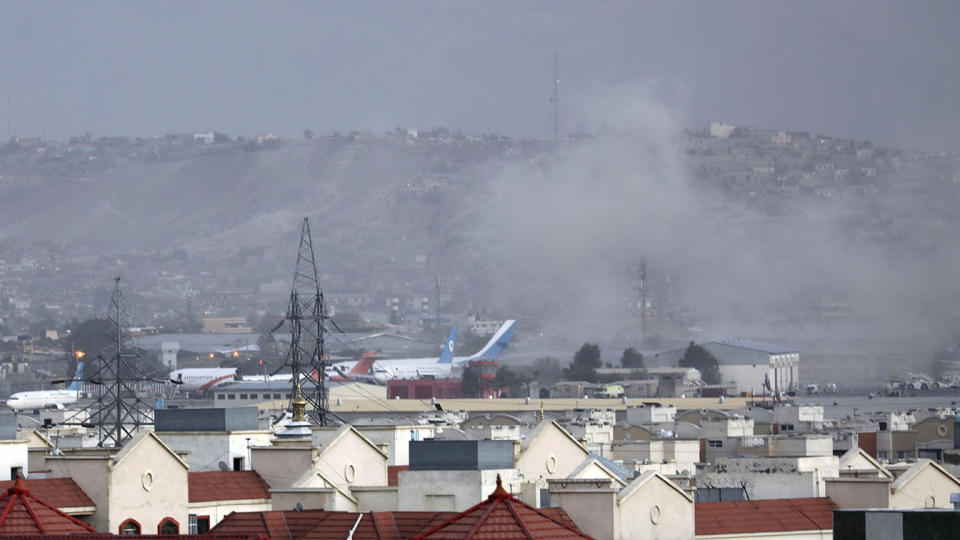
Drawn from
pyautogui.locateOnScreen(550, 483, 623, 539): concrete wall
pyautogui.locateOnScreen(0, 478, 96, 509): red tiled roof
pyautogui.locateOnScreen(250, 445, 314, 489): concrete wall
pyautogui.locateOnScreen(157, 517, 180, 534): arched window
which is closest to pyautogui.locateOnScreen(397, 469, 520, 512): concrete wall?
pyautogui.locateOnScreen(157, 517, 180, 534): arched window

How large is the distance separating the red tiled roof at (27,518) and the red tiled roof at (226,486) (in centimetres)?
666

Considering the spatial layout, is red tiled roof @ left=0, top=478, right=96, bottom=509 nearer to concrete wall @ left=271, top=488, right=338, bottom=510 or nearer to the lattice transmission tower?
concrete wall @ left=271, top=488, right=338, bottom=510

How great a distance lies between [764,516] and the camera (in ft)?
101

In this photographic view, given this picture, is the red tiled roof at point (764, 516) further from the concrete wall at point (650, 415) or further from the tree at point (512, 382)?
the tree at point (512, 382)

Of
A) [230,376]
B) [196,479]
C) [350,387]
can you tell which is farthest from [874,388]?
[196,479]

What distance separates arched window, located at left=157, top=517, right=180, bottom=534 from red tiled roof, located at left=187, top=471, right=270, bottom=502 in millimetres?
1721

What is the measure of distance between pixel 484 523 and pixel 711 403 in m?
113

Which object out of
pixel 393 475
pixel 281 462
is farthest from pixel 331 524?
pixel 393 475

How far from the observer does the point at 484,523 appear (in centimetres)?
2270

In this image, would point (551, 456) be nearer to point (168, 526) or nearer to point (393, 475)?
point (393, 475)

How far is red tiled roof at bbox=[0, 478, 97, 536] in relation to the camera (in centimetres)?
2398

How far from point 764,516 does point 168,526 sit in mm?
7015

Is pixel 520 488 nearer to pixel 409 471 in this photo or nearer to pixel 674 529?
pixel 409 471

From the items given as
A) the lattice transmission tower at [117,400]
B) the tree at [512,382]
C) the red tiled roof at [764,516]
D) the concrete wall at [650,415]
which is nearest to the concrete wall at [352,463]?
the red tiled roof at [764,516]
